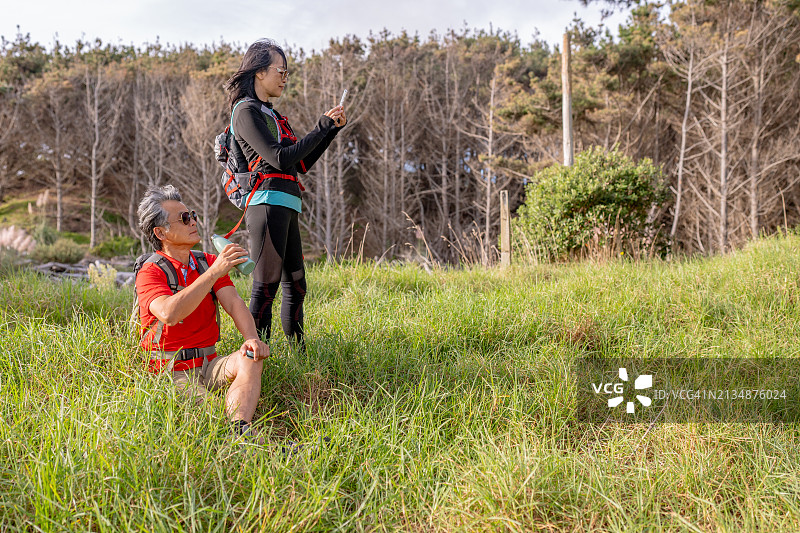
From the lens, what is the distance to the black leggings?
304 cm

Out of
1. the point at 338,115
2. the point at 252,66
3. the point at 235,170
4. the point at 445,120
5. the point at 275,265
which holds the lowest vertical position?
the point at 275,265

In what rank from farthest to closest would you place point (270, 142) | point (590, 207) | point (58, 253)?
point (58, 253) < point (590, 207) < point (270, 142)

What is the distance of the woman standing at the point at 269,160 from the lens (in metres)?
2.95

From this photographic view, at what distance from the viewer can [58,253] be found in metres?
13.2

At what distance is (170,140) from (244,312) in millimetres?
21627

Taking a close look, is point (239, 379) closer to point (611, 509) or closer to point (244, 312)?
point (244, 312)

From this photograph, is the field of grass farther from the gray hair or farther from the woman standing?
the gray hair

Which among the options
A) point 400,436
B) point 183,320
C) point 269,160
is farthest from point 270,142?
point 400,436

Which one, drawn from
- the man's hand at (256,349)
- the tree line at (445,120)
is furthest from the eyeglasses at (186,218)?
the tree line at (445,120)

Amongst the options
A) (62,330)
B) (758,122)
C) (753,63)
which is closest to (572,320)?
(62,330)

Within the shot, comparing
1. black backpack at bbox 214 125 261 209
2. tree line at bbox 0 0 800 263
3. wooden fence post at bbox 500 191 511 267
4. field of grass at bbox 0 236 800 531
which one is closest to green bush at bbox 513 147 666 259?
wooden fence post at bbox 500 191 511 267

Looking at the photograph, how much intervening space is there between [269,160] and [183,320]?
39.8 inches

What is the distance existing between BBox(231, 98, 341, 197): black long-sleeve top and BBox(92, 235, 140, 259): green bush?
15.5 metres

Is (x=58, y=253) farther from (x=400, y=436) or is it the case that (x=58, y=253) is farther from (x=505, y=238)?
(x=400, y=436)
